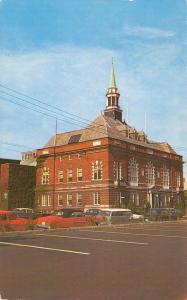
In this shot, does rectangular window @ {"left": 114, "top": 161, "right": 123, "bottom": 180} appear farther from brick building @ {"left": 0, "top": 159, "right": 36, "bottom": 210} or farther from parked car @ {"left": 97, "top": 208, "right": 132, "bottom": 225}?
brick building @ {"left": 0, "top": 159, "right": 36, "bottom": 210}

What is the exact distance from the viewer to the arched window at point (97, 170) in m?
51.6

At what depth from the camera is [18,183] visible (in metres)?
57.8

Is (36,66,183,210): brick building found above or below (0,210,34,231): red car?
above

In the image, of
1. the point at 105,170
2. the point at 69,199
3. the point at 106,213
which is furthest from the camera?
the point at 69,199

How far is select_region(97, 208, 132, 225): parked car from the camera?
3453 cm

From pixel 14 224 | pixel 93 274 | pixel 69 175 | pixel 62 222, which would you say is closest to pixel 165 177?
pixel 69 175

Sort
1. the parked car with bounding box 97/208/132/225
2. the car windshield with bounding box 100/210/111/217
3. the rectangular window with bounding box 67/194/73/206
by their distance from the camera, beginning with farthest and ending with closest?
the rectangular window with bounding box 67/194/73/206, the car windshield with bounding box 100/210/111/217, the parked car with bounding box 97/208/132/225

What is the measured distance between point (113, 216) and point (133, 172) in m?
20.4

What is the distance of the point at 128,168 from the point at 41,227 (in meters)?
26.6

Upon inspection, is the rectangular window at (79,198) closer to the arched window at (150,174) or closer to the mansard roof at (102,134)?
Result: the mansard roof at (102,134)

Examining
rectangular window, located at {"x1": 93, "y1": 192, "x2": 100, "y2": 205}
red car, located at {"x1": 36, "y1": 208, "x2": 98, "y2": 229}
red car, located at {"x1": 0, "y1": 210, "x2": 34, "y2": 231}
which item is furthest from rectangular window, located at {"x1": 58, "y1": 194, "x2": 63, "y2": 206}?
red car, located at {"x1": 0, "y1": 210, "x2": 34, "y2": 231}

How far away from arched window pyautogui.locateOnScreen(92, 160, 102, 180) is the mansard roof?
3.56 metres

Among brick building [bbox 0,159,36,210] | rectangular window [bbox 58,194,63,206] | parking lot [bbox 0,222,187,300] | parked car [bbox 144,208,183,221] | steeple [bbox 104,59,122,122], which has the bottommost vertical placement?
parked car [bbox 144,208,183,221]

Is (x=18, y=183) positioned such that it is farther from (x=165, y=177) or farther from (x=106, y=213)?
(x=106, y=213)
